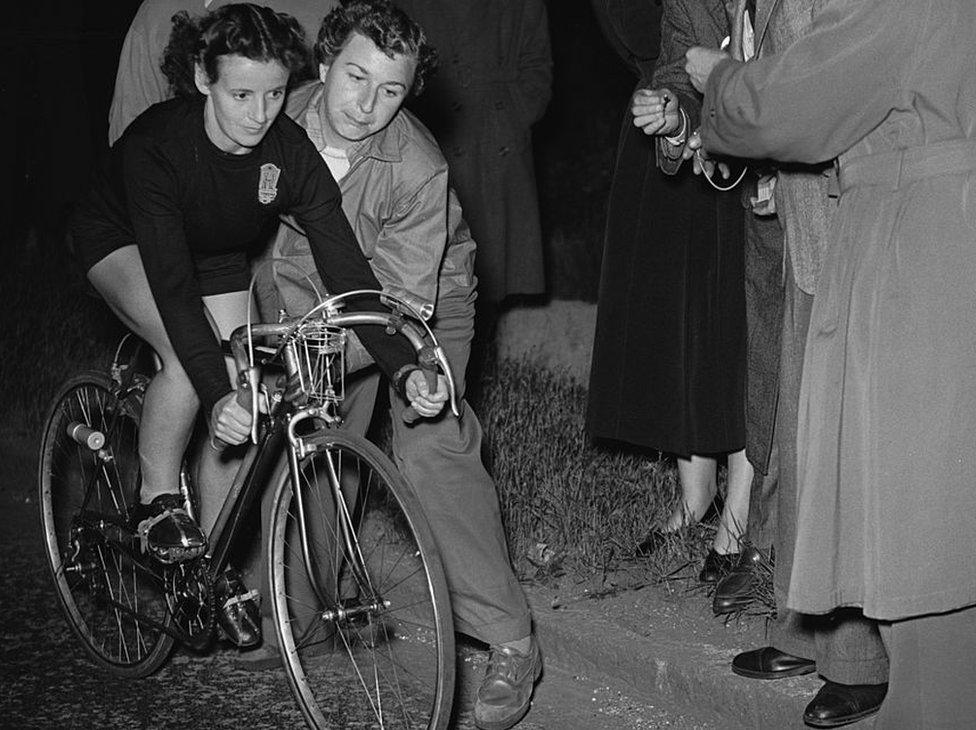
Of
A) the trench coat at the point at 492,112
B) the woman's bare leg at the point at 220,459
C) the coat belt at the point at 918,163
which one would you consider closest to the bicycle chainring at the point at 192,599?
the woman's bare leg at the point at 220,459

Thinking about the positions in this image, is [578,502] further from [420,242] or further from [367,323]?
[367,323]

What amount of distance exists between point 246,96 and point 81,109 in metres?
8.35

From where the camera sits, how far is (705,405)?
17.4ft

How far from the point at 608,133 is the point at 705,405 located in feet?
23.3

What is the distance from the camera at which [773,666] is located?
4.52 metres

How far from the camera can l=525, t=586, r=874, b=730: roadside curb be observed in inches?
176

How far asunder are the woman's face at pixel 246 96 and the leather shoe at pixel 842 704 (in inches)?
79.9

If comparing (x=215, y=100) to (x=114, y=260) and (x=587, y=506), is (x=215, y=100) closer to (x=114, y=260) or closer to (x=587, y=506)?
(x=114, y=260)

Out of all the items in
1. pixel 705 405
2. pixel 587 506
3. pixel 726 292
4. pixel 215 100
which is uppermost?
pixel 215 100

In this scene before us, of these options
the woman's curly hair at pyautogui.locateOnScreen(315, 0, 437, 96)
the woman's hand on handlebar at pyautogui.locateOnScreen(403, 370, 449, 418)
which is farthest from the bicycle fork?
the woman's curly hair at pyautogui.locateOnScreen(315, 0, 437, 96)

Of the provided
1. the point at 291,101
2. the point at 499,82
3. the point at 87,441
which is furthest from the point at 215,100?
the point at 499,82

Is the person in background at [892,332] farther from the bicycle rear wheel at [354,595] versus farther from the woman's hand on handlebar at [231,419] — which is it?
the woman's hand on handlebar at [231,419]

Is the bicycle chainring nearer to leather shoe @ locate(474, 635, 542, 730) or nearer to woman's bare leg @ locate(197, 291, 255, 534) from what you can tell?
woman's bare leg @ locate(197, 291, 255, 534)

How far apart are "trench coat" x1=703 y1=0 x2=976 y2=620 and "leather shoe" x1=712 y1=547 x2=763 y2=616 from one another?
1265mm
